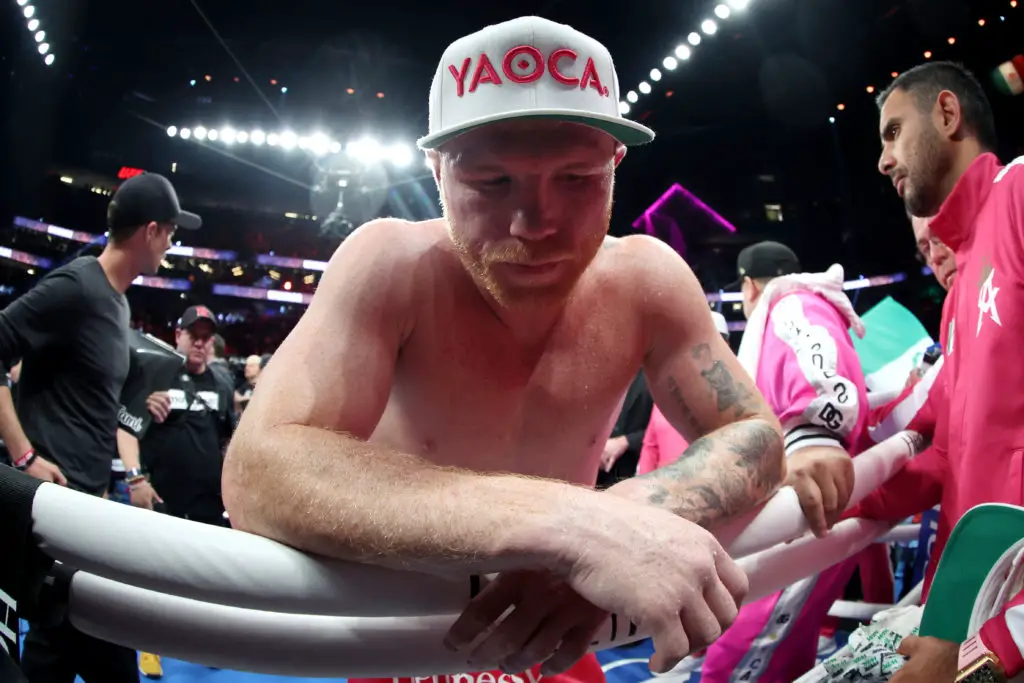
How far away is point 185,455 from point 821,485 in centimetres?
371

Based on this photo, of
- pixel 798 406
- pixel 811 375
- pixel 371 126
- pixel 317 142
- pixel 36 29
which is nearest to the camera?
pixel 798 406

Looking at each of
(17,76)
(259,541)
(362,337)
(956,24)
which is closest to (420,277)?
(362,337)

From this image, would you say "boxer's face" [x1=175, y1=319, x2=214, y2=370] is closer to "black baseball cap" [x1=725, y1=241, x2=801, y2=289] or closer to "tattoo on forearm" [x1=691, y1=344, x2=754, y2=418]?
"black baseball cap" [x1=725, y1=241, x2=801, y2=289]

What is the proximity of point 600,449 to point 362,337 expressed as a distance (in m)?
0.59

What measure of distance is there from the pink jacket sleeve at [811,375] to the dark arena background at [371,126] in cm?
181

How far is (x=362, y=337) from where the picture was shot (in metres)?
1.01

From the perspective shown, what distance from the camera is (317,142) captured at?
12.8 m

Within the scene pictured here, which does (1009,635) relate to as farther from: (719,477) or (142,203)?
(142,203)

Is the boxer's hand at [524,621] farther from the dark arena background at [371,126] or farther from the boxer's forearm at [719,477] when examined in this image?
the dark arena background at [371,126]

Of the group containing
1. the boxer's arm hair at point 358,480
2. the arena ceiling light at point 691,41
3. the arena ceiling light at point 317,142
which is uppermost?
the arena ceiling light at point 691,41

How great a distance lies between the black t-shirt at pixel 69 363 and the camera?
2.16m

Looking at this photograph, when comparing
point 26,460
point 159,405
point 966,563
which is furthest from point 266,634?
point 159,405

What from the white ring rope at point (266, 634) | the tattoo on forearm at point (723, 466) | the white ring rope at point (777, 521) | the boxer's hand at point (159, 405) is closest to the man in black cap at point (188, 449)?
the boxer's hand at point (159, 405)

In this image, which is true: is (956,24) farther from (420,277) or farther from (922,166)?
(420,277)
